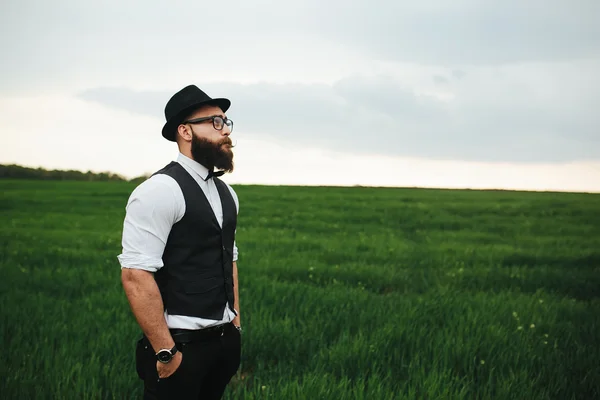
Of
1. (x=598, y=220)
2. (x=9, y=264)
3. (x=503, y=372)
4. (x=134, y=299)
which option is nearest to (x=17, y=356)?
(x=134, y=299)

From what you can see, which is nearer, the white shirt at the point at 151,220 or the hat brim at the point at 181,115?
the white shirt at the point at 151,220

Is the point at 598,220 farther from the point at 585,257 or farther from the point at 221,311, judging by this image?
the point at 221,311

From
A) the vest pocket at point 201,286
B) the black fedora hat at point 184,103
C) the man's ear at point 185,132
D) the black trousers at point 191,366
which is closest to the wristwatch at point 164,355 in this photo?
the black trousers at point 191,366

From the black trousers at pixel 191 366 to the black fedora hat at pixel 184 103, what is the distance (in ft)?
4.49

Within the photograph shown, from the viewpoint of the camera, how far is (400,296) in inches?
328

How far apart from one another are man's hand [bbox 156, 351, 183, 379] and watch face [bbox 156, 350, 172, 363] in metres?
A: 0.03

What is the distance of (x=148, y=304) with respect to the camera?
2.82 metres

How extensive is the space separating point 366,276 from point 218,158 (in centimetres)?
732

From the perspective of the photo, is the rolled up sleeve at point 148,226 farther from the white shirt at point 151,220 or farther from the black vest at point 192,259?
the black vest at point 192,259

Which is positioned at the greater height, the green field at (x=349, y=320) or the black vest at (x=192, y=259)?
the black vest at (x=192, y=259)

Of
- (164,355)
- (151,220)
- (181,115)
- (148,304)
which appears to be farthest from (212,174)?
(164,355)

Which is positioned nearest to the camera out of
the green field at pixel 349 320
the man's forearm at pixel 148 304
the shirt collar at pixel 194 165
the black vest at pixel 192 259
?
the man's forearm at pixel 148 304

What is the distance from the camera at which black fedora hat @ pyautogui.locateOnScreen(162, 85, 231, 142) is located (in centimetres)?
317

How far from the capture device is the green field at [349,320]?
4.79m
